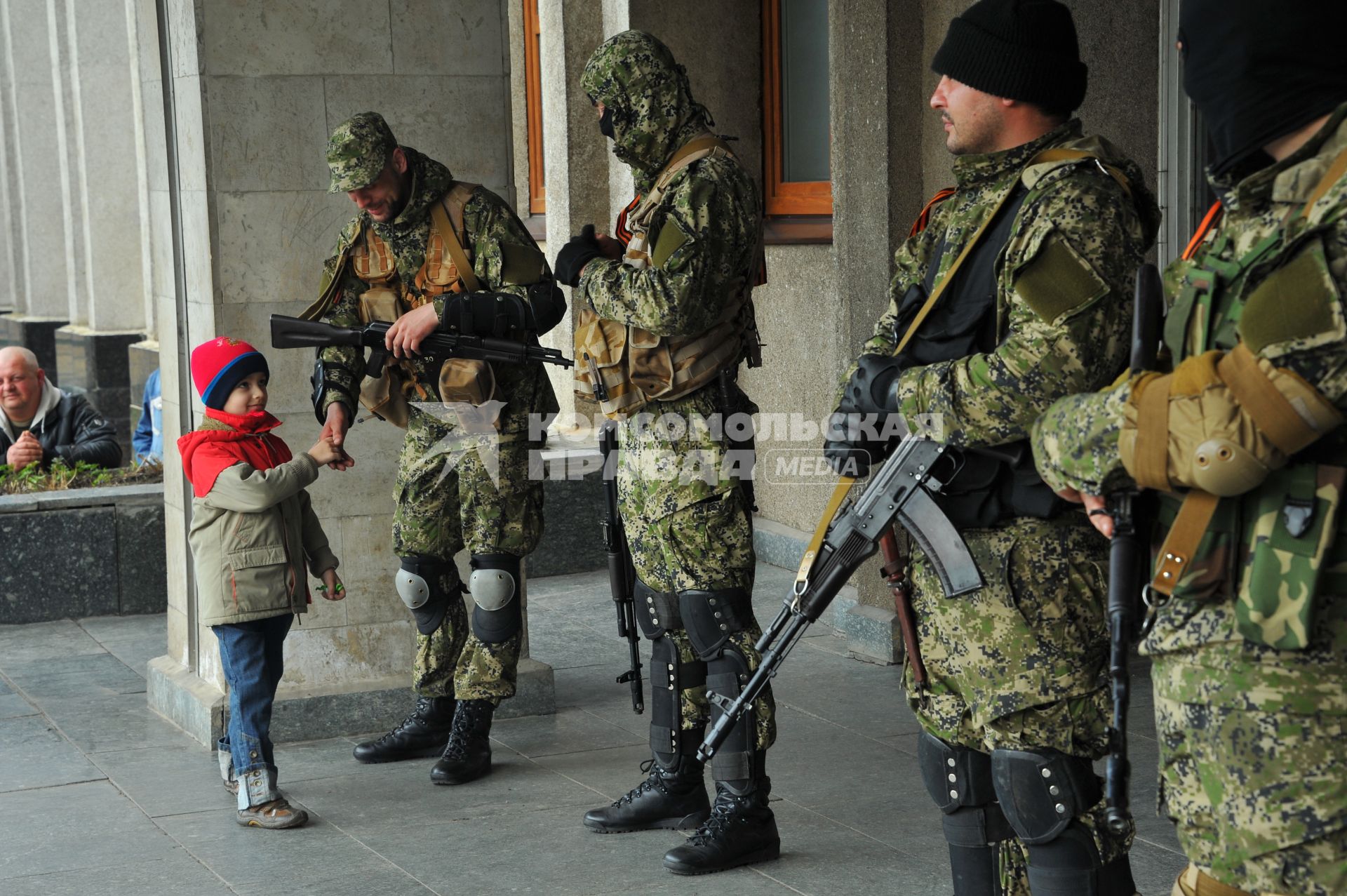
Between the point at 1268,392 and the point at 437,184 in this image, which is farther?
the point at 437,184

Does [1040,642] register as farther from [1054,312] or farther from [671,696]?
[671,696]

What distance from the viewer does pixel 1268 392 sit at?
7.19 ft

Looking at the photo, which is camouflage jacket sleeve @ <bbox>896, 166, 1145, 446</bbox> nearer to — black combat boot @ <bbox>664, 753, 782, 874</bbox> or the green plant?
black combat boot @ <bbox>664, 753, 782, 874</bbox>

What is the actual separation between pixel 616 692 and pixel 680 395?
2.22 m

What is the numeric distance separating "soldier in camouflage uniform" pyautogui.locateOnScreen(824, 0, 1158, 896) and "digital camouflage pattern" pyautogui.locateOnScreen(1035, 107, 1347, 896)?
0.49m

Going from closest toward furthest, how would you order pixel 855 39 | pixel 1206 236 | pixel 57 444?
pixel 1206 236 → pixel 855 39 → pixel 57 444

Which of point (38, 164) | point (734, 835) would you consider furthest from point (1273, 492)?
point (38, 164)

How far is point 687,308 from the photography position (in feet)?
13.6

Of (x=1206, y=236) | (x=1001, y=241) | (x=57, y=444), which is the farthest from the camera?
(x=57, y=444)

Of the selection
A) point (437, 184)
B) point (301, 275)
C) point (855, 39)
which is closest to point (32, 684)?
point (301, 275)

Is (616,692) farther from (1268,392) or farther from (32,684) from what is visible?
(1268,392)

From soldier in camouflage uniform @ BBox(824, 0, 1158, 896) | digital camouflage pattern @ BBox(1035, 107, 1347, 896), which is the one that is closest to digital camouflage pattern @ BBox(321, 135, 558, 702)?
soldier in camouflage uniform @ BBox(824, 0, 1158, 896)

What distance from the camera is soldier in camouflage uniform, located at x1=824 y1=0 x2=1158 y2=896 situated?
116 inches

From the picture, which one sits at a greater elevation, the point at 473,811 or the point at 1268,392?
the point at 1268,392
